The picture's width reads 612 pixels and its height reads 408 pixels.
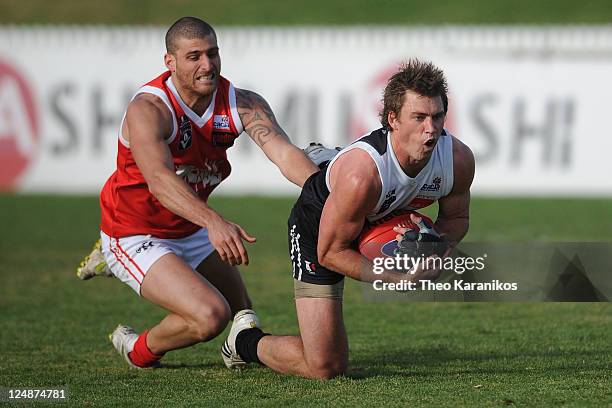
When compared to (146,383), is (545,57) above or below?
above

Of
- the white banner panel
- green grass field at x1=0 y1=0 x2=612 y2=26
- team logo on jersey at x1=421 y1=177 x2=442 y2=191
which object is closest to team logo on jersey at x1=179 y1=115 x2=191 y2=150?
team logo on jersey at x1=421 y1=177 x2=442 y2=191

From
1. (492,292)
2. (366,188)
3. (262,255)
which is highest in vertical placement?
(366,188)

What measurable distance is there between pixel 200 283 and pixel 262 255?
20.3ft

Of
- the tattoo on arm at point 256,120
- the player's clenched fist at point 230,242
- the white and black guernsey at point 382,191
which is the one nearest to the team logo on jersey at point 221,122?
the tattoo on arm at point 256,120

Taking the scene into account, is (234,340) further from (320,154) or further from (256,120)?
(256,120)

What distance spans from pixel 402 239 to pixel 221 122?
5.49 ft

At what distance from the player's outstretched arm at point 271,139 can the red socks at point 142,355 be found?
4.76 ft

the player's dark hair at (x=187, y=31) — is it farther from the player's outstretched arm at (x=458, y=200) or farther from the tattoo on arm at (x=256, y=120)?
the player's outstretched arm at (x=458, y=200)

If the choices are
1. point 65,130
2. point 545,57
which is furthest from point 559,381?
point 65,130

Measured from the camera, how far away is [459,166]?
662 cm

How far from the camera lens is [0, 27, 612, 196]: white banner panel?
1869 cm

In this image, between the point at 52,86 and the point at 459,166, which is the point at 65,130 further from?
the point at 459,166

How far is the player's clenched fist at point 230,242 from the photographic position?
20.4 feet

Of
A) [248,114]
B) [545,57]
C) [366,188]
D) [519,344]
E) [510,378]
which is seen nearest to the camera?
[366,188]
